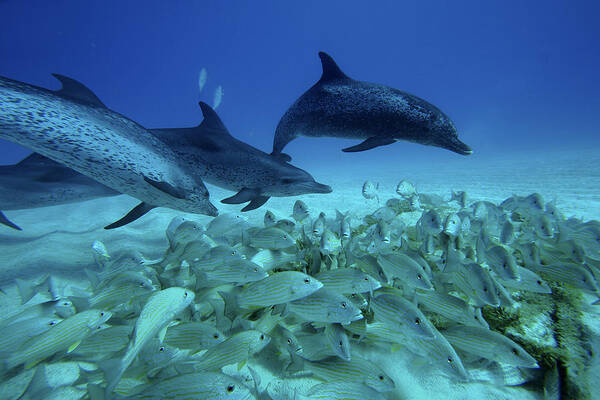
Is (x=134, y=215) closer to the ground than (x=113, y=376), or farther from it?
farther from it

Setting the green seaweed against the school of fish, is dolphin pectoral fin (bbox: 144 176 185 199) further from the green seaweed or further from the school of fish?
the green seaweed

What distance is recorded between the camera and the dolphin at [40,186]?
14.1ft

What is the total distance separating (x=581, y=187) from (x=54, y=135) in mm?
14188

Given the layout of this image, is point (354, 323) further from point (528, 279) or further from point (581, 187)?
point (581, 187)

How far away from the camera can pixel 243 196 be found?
4742 millimetres

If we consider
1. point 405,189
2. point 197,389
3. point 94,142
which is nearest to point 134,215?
point 94,142

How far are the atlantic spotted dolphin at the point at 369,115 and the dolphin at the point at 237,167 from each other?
40.6 inches

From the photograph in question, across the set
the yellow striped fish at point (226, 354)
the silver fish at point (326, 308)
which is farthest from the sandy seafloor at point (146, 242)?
the silver fish at point (326, 308)

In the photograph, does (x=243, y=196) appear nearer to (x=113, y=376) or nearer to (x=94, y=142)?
(x=94, y=142)

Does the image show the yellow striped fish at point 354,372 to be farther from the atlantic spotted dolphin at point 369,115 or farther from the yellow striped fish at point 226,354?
the atlantic spotted dolphin at point 369,115

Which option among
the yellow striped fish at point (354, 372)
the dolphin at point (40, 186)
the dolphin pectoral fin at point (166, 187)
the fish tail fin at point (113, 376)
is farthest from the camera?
the dolphin at point (40, 186)

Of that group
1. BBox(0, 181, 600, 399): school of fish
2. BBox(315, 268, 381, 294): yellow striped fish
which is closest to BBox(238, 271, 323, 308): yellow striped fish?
BBox(0, 181, 600, 399): school of fish

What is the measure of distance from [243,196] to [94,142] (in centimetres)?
231

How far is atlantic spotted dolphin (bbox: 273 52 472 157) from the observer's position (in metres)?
4.06
